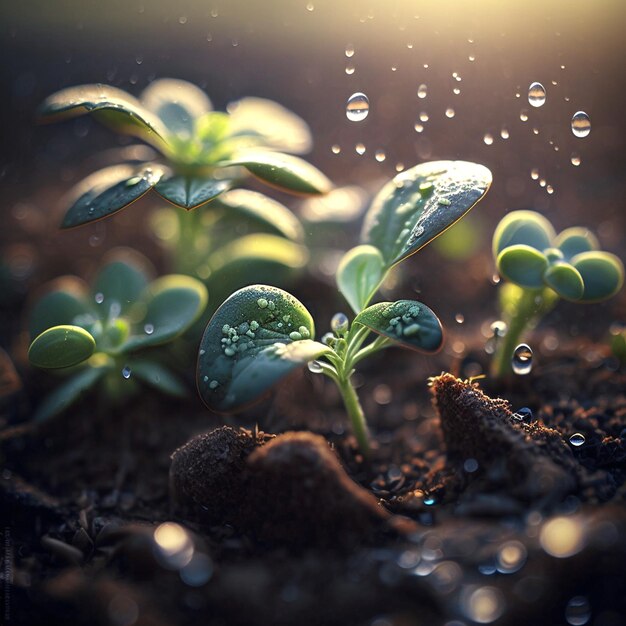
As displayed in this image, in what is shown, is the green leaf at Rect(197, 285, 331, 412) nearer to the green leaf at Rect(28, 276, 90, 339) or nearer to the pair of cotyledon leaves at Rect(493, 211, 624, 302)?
the pair of cotyledon leaves at Rect(493, 211, 624, 302)

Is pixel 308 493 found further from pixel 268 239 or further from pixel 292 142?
pixel 292 142

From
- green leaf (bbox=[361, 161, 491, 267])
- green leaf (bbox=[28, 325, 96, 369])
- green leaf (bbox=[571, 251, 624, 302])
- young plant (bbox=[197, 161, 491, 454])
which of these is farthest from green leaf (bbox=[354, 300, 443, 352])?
green leaf (bbox=[28, 325, 96, 369])

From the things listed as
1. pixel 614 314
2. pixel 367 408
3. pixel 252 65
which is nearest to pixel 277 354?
pixel 367 408

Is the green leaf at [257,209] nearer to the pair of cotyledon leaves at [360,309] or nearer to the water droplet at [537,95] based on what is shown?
the pair of cotyledon leaves at [360,309]

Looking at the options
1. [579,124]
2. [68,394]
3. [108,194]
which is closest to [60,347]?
[68,394]

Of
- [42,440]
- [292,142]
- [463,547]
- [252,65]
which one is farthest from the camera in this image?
[252,65]

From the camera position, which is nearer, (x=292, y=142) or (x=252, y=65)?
(x=292, y=142)
